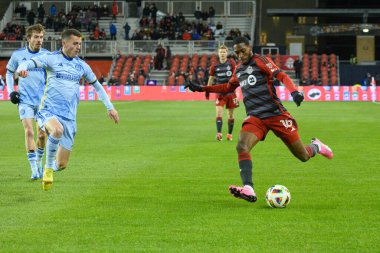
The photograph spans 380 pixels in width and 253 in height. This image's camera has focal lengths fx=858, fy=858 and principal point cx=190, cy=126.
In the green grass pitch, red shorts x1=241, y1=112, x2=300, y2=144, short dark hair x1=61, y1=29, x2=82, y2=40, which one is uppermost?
short dark hair x1=61, y1=29, x2=82, y2=40

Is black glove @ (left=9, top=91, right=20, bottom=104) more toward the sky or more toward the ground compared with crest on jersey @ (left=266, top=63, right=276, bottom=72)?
more toward the ground

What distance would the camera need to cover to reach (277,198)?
10461 millimetres

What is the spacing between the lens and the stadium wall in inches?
2077

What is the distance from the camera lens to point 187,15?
66.3 metres

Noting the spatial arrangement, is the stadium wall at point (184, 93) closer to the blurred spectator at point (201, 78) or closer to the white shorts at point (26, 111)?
the blurred spectator at point (201, 78)

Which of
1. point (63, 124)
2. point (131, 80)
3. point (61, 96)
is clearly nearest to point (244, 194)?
point (63, 124)

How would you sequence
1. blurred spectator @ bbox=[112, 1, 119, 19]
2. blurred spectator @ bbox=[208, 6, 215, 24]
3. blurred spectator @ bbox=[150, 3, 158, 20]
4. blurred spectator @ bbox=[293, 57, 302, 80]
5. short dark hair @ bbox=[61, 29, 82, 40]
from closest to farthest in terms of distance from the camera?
short dark hair @ bbox=[61, 29, 82, 40] < blurred spectator @ bbox=[293, 57, 302, 80] < blurred spectator @ bbox=[208, 6, 215, 24] < blurred spectator @ bbox=[150, 3, 158, 20] < blurred spectator @ bbox=[112, 1, 119, 19]

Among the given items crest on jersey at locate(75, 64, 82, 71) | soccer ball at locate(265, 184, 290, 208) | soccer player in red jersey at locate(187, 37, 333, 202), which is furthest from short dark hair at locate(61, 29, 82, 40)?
soccer ball at locate(265, 184, 290, 208)

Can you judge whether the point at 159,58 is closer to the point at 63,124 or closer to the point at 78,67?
the point at 78,67

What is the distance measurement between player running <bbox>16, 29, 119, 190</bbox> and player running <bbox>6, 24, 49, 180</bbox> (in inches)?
51.4

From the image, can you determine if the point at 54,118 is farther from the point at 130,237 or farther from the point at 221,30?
the point at 221,30

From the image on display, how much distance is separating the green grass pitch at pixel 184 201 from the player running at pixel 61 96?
65 centimetres

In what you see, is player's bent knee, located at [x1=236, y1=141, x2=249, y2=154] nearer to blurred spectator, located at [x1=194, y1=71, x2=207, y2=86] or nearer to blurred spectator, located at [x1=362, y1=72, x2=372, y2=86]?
blurred spectator, located at [x1=194, y1=71, x2=207, y2=86]

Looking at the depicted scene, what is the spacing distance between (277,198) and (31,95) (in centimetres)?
522
